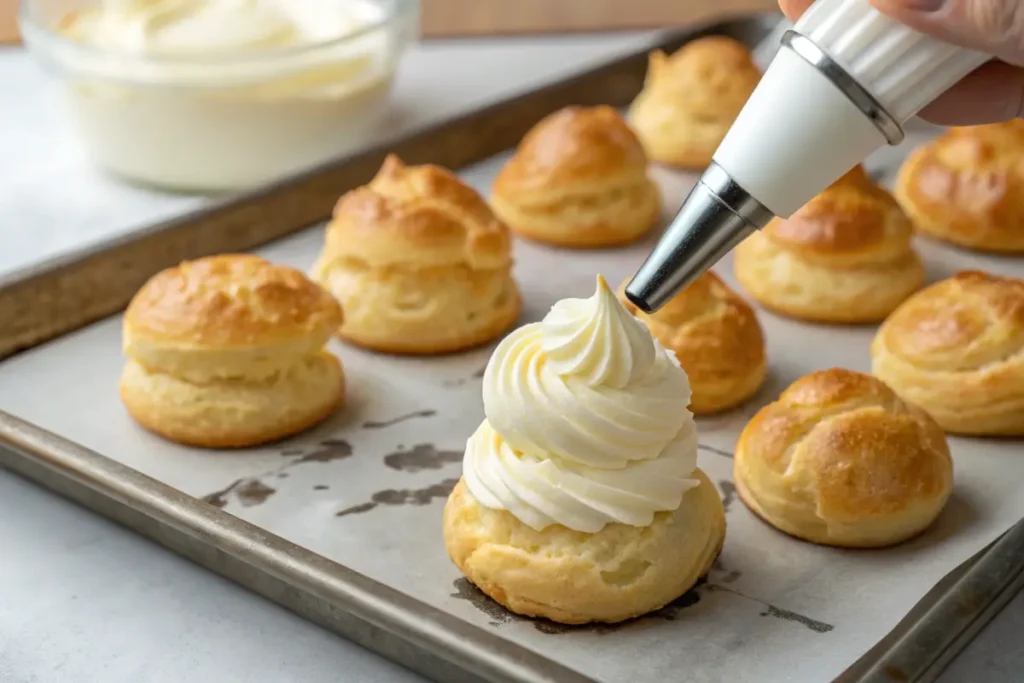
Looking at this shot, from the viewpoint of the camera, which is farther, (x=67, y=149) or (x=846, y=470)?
(x=67, y=149)

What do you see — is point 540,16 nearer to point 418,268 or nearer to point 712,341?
point 418,268

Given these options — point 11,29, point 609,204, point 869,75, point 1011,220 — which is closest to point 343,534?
point 869,75

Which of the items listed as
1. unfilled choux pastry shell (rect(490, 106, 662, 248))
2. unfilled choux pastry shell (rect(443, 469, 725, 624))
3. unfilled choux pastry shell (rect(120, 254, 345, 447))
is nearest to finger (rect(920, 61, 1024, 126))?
unfilled choux pastry shell (rect(443, 469, 725, 624))

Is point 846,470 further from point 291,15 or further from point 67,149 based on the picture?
point 67,149

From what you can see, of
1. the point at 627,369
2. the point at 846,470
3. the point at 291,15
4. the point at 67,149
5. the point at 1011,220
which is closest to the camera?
the point at 627,369

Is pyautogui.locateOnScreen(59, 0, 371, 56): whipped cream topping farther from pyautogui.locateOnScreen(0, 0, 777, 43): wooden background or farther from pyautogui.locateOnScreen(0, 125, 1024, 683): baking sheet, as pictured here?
pyautogui.locateOnScreen(0, 0, 777, 43): wooden background

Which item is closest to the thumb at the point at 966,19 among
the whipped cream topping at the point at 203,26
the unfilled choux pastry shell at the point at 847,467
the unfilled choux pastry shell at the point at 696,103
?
the unfilled choux pastry shell at the point at 847,467

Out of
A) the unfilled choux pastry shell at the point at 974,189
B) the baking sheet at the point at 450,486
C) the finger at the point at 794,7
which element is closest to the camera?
the baking sheet at the point at 450,486

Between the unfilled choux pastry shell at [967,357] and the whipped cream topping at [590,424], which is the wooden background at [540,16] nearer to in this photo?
the unfilled choux pastry shell at [967,357]
